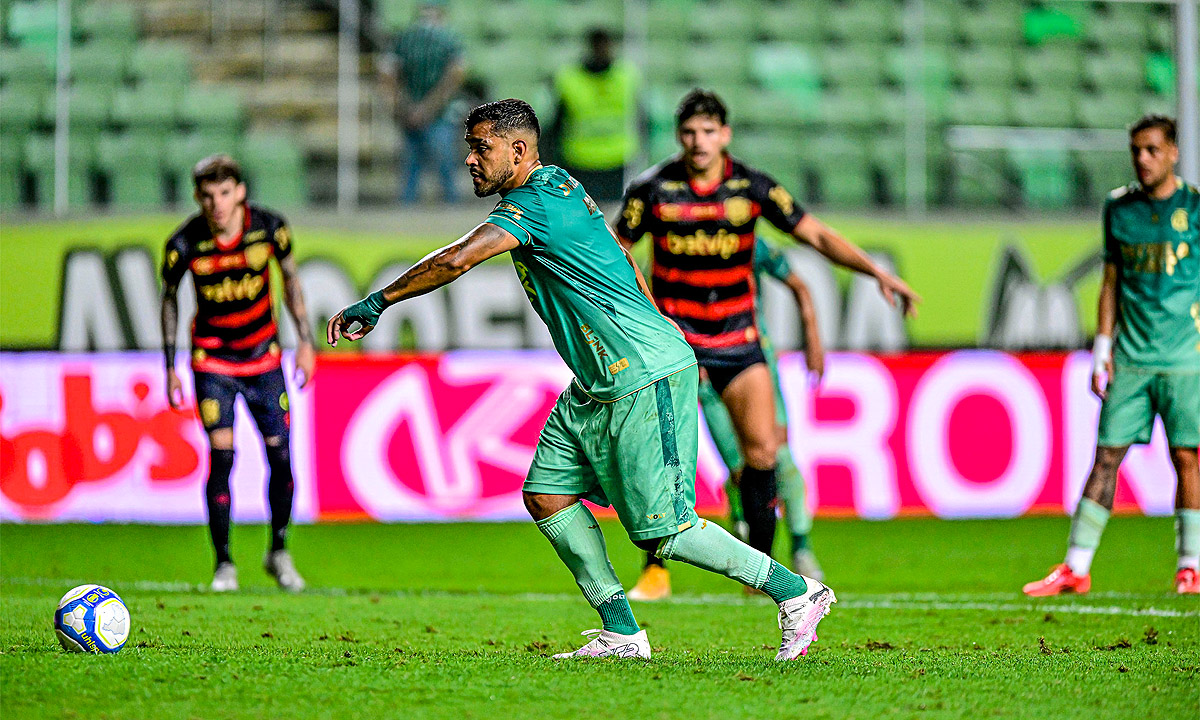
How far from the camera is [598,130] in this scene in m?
12.5

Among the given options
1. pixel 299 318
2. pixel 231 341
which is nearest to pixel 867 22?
pixel 299 318

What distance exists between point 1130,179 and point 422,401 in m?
6.70

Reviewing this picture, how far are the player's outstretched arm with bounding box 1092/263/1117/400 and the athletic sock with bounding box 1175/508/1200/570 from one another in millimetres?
743

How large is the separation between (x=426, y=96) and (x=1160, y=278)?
7.21m

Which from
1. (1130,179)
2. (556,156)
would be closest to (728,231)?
(556,156)

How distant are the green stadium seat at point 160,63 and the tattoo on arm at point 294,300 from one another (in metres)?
5.59

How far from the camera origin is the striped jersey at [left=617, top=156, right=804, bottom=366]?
726 centimetres

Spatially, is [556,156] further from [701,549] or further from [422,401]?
[701,549]

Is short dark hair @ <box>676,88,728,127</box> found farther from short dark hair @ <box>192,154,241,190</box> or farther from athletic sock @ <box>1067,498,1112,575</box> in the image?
athletic sock @ <box>1067,498,1112,575</box>

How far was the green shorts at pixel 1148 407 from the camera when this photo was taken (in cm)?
728

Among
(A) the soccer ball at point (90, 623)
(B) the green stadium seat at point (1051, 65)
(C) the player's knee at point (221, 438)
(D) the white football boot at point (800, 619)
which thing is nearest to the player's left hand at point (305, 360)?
(C) the player's knee at point (221, 438)

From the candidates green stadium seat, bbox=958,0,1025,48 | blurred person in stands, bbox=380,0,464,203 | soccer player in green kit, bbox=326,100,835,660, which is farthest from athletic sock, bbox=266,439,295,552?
green stadium seat, bbox=958,0,1025,48

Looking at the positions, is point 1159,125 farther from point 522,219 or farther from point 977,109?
point 977,109

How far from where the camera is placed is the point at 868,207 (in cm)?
1273
